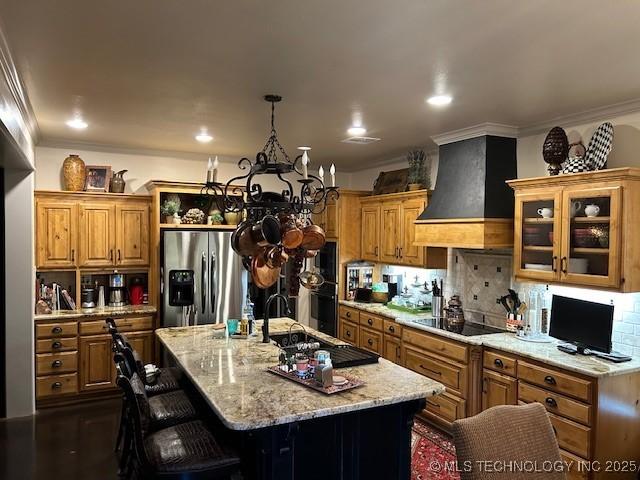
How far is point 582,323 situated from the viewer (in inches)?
136

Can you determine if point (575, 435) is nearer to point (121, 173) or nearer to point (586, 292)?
point (586, 292)

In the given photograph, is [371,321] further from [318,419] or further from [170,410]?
[318,419]

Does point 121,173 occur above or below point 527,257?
above

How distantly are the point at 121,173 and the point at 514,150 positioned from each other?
4236 millimetres

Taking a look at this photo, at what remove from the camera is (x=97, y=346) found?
5.02 m

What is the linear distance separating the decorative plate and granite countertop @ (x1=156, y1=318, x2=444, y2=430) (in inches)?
81.4

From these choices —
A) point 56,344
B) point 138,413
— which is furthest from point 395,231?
point 56,344

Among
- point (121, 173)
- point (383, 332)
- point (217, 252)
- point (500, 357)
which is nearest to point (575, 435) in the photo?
point (500, 357)

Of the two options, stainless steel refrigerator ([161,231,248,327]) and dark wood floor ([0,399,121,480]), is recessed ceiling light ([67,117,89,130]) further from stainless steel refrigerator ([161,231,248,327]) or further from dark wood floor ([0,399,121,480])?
dark wood floor ([0,399,121,480])

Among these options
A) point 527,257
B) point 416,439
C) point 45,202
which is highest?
point 45,202

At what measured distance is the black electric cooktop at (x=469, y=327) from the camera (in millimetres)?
4328

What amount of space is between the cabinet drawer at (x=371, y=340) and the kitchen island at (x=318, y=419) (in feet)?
7.19

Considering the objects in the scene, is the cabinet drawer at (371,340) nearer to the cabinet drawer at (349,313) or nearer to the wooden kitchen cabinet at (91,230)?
the cabinet drawer at (349,313)

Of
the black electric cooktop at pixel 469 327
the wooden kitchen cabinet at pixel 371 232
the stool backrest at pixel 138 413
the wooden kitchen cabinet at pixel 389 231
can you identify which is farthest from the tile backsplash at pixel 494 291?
the stool backrest at pixel 138 413
